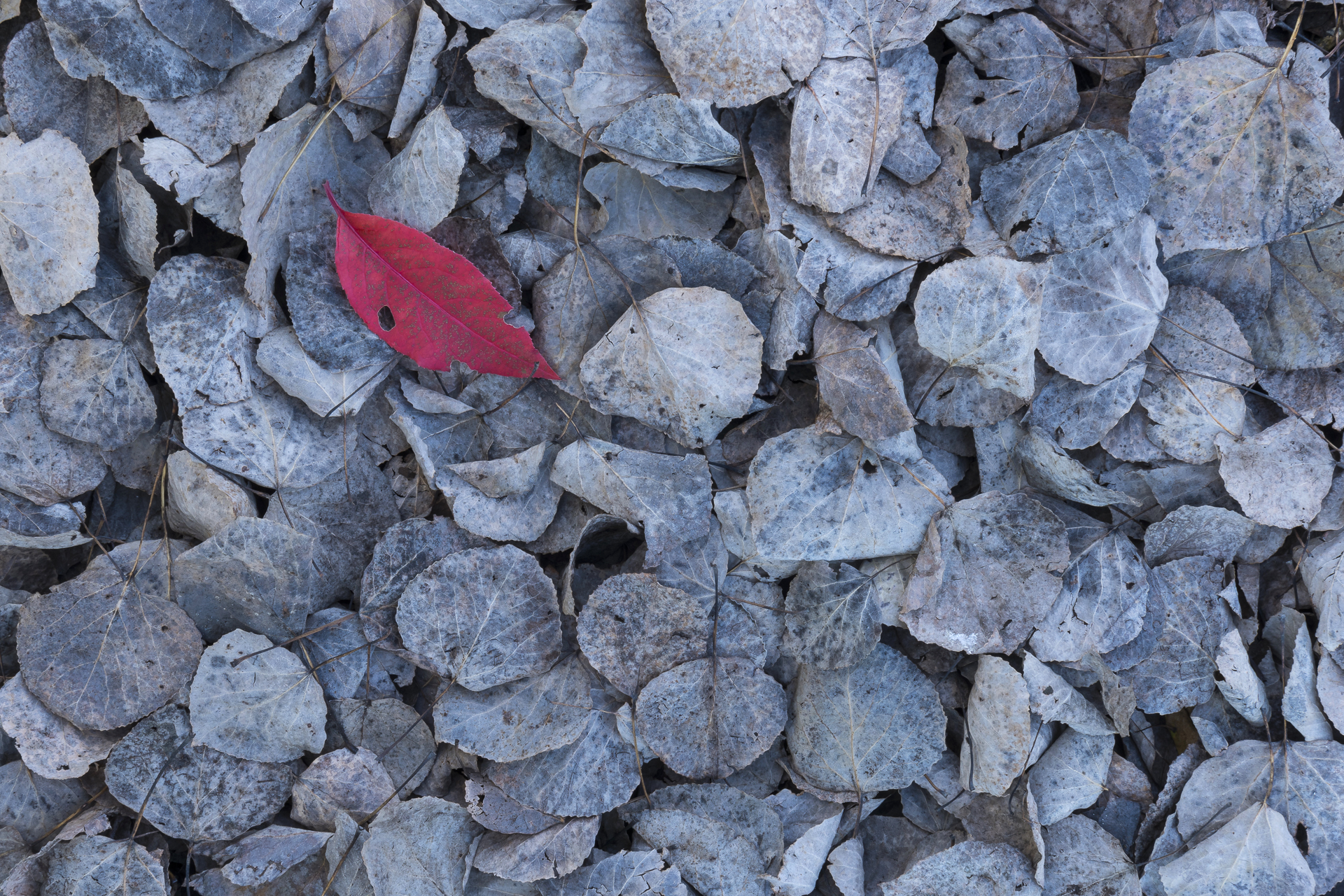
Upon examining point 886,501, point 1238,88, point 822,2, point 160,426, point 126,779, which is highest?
point 822,2

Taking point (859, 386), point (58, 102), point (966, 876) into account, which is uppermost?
point (58, 102)

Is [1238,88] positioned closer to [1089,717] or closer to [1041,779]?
[1089,717]

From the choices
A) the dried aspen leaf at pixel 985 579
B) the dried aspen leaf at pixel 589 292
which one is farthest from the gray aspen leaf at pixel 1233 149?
the dried aspen leaf at pixel 589 292

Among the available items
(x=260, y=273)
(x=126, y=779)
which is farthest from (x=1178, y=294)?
(x=126, y=779)

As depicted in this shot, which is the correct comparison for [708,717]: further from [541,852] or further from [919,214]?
[919,214]

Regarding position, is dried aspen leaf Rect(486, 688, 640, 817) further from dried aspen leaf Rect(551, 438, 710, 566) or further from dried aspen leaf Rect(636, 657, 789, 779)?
dried aspen leaf Rect(551, 438, 710, 566)

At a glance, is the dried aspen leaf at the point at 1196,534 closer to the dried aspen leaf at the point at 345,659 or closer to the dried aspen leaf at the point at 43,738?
the dried aspen leaf at the point at 345,659

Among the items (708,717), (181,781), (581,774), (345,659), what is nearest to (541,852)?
(581,774)
